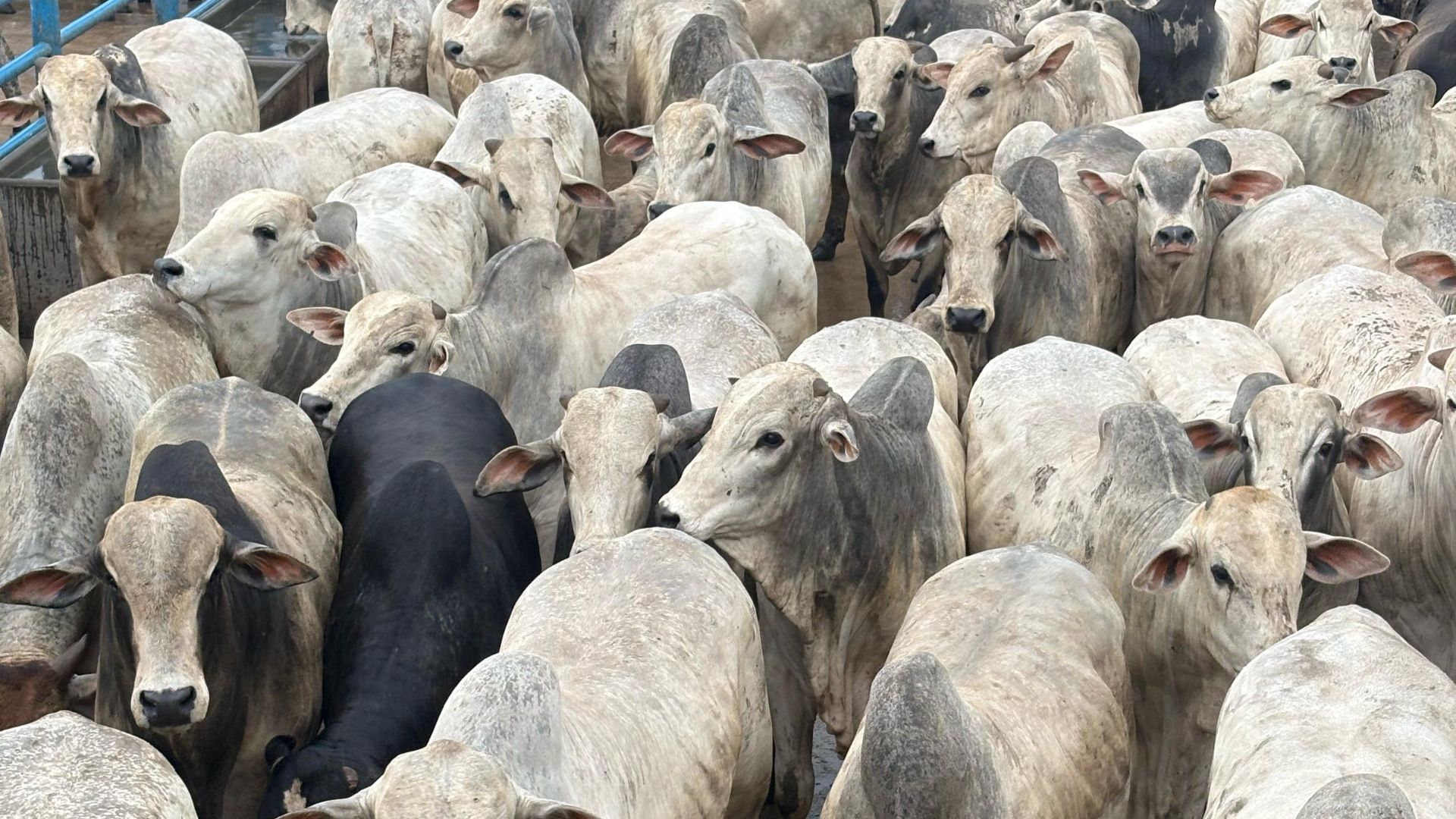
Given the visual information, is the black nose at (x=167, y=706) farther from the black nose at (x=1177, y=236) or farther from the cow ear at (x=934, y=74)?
the cow ear at (x=934, y=74)

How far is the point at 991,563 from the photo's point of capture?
4.80 meters

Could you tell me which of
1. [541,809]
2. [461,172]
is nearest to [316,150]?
[461,172]

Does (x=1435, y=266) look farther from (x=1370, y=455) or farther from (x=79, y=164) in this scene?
(x=79, y=164)

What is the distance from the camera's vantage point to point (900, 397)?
5383mm

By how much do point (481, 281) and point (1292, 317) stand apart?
9.06 ft

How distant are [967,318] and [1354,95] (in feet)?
8.77

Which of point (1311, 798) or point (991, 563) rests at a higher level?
point (1311, 798)

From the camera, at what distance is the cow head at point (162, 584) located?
A: 436 centimetres

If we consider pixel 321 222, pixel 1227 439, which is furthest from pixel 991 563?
pixel 321 222

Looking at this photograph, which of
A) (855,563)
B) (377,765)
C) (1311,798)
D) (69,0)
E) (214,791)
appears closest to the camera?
(1311,798)

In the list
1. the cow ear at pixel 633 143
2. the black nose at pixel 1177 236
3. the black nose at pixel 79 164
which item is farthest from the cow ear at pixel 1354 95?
the black nose at pixel 79 164

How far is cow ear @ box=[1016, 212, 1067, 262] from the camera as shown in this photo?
22.0ft

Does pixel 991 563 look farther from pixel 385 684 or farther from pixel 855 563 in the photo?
pixel 385 684

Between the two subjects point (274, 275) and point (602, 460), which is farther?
point (274, 275)
